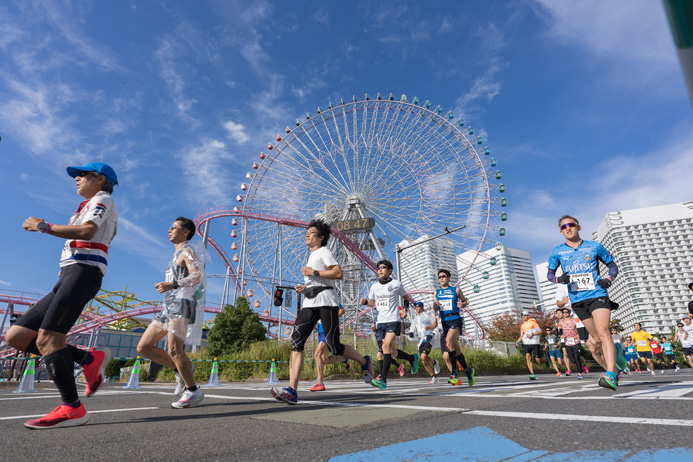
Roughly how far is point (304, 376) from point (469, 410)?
9.41m

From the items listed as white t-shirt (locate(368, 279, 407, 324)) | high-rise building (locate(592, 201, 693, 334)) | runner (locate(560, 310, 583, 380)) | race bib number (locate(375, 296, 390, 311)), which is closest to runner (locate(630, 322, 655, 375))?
runner (locate(560, 310, 583, 380))

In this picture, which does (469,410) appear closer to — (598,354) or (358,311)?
(598,354)

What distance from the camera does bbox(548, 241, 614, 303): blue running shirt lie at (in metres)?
4.41

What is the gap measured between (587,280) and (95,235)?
463 centimetres

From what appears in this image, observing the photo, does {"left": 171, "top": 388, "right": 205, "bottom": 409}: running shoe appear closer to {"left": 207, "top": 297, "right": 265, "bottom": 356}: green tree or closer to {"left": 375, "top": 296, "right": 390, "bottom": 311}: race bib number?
{"left": 375, "top": 296, "right": 390, "bottom": 311}: race bib number

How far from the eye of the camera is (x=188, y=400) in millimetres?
3494

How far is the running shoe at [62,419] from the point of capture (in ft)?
8.03

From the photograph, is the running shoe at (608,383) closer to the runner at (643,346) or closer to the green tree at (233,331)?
the runner at (643,346)

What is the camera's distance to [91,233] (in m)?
2.88

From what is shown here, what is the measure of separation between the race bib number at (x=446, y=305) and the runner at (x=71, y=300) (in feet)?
16.1

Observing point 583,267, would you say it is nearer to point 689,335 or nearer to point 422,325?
point 422,325

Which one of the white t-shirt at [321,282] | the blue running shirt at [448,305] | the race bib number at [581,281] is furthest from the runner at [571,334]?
the white t-shirt at [321,282]

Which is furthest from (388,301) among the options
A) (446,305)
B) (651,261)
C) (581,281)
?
(651,261)

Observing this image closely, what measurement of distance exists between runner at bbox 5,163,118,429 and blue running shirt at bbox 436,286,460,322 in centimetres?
490
